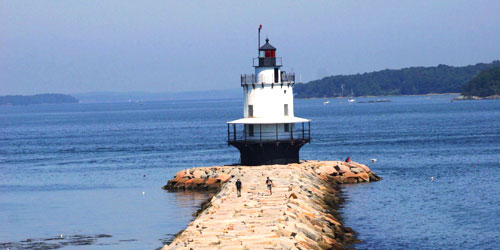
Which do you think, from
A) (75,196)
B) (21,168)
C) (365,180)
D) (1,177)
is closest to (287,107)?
(365,180)

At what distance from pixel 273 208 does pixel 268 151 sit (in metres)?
16.3

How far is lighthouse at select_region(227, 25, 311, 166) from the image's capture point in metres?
50.2

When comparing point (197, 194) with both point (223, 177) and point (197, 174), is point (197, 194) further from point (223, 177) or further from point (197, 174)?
point (197, 174)

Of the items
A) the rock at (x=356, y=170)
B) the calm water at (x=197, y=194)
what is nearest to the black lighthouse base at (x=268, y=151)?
the calm water at (x=197, y=194)

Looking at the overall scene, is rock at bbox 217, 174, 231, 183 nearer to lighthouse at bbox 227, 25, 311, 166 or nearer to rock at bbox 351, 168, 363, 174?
lighthouse at bbox 227, 25, 311, 166

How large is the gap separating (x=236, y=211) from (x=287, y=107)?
17281 millimetres

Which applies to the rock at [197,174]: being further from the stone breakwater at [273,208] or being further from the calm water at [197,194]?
the calm water at [197,194]

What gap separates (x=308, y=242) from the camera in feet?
94.9

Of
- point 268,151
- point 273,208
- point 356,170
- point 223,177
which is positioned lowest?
point 356,170

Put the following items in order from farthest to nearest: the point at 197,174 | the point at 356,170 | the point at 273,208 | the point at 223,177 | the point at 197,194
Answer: the point at 356,170 < the point at 197,174 < the point at 223,177 < the point at 197,194 < the point at 273,208

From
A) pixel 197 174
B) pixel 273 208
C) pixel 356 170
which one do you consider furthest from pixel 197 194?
pixel 273 208

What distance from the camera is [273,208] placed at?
34375 mm

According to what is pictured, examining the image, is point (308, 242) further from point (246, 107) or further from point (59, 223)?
point (246, 107)

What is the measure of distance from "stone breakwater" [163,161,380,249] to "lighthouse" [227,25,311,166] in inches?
49.0
